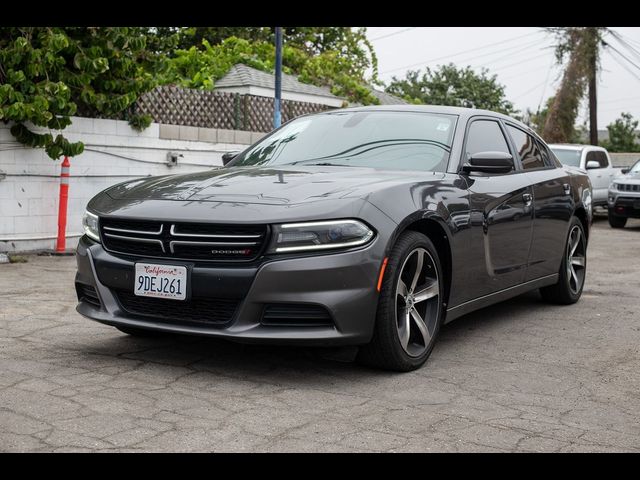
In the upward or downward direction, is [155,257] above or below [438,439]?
above

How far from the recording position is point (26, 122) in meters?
10.5

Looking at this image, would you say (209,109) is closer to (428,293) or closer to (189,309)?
(428,293)

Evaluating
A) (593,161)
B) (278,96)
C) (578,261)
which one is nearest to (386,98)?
(593,161)

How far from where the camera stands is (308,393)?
14.2ft

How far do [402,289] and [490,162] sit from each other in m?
1.18

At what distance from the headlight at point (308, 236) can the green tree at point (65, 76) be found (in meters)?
6.58

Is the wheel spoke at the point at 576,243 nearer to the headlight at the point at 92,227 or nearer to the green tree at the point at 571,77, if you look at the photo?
the headlight at the point at 92,227

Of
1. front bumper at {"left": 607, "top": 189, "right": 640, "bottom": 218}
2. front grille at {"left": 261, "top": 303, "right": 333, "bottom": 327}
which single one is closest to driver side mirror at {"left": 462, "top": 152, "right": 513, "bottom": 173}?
front grille at {"left": 261, "top": 303, "right": 333, "bottom": 327}

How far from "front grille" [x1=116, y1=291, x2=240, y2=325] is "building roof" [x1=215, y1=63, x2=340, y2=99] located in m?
14.1

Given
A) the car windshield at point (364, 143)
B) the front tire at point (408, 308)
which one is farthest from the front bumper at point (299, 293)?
the car windshield at point (364, 143)

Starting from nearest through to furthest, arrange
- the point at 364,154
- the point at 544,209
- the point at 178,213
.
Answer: the point at 178,213
the point at 364,154
the point at 544,209
